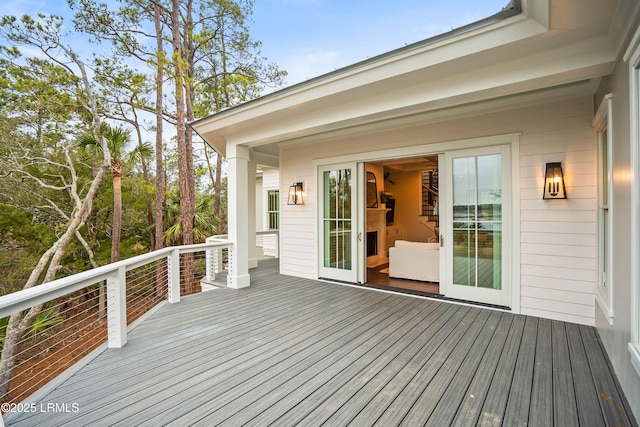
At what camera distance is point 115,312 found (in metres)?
2.76

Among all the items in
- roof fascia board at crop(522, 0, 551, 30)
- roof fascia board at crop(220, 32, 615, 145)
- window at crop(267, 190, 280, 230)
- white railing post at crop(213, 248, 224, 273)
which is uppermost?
roof fascia board at crop(522, 0, 551, 30)

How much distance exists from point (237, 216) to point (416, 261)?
335cm

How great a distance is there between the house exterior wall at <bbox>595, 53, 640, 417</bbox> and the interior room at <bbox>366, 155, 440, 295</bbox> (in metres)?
2.44

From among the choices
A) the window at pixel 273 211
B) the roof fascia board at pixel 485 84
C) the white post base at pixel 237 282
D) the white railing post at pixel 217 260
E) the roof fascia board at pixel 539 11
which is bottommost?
the white post base at pixel 237 282

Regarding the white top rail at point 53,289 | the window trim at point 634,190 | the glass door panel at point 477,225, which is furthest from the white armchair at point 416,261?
the white top rail at point 53,289

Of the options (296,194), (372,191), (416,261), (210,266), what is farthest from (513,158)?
(210,266)

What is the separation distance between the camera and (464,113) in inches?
157

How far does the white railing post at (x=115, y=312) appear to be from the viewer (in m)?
2.74

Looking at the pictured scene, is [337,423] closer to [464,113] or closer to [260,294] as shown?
[260,294]

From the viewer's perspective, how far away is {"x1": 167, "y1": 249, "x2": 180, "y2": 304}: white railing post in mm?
4082

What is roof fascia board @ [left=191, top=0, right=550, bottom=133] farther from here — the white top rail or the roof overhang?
the white top rail

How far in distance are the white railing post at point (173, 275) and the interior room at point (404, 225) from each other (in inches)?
125

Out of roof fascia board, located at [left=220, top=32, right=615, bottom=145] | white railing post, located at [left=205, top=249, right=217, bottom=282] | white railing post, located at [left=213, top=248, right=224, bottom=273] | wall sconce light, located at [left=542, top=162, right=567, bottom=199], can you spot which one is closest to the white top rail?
white railing post, located at [left=205, top=249, right=217, bottom=282]

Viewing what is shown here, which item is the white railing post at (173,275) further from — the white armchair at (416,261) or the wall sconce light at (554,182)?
the wall sconce light at (554,182)
